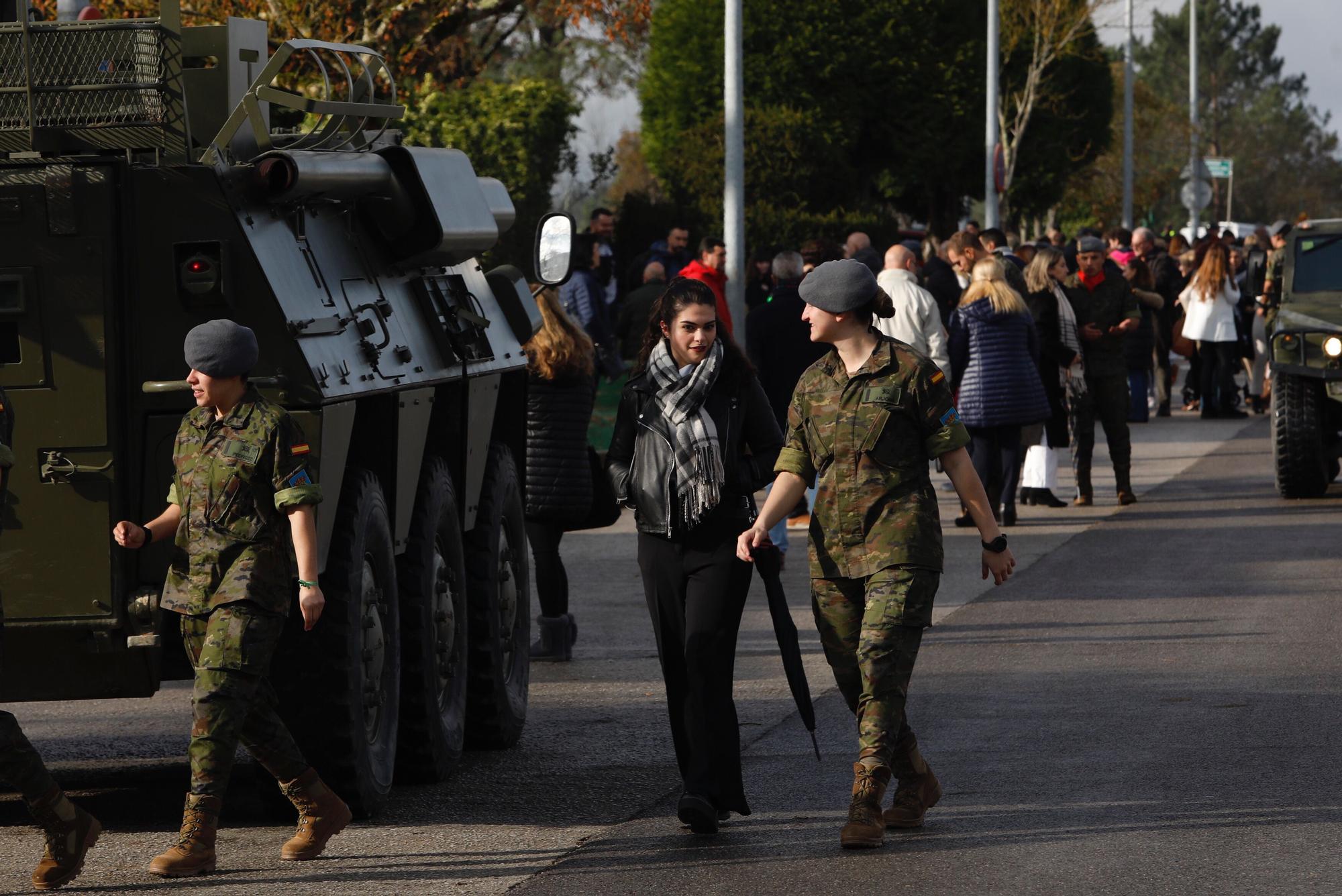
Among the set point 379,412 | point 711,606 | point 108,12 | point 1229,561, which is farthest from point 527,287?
point 108,12

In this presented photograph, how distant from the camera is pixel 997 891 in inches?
242

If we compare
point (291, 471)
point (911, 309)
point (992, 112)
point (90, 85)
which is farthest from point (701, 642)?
point (992, 112)

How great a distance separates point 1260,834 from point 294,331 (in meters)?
3.08

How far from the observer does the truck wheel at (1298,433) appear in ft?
53.1

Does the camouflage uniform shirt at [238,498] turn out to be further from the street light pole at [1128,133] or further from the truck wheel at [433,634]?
the street light pole at [1128,133]

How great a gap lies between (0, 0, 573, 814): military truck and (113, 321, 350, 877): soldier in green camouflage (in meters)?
0.24

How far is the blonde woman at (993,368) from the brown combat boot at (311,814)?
8.52m

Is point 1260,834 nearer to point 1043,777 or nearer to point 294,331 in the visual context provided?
point 1043,777

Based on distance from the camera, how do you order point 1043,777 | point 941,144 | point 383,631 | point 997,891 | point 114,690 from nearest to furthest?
point 997,891 < point 114,690 < point 383,631 < point 1043,777 < point 941,144

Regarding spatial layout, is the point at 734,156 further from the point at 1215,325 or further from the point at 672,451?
the point at 672,451

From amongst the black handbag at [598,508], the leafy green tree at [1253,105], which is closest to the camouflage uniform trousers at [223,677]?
the black handbag at [598,508]

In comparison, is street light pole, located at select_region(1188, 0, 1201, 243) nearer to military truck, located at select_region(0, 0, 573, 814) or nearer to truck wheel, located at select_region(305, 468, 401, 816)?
military truck, located at select_region(0, 0, 573, 814)

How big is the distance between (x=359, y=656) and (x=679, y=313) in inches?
54.2

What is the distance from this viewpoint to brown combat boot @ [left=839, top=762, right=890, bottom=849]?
21.7 ft
